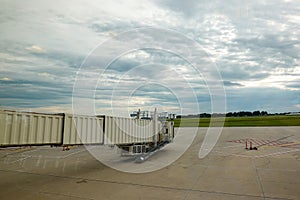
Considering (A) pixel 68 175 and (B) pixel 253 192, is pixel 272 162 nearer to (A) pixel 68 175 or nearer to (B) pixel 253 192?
(B) pixel 253 192

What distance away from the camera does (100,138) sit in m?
14.6

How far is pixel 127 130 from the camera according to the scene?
17.0m

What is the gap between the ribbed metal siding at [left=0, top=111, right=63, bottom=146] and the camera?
9440mm

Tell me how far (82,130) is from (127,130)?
14.2 ft

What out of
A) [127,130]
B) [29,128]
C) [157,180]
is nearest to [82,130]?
[29,128]

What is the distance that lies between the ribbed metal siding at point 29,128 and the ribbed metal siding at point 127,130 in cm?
378

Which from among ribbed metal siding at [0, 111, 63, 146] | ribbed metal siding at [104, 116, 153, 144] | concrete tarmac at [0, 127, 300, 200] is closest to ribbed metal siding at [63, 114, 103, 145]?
ribbed metal siding at [0, 111, 63, 146]

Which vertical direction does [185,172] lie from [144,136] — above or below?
below

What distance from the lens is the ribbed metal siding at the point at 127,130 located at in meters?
15.2

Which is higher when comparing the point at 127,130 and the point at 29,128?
the point at 29,128

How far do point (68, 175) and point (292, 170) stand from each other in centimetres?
1198

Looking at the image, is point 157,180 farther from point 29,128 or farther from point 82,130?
point 29,128

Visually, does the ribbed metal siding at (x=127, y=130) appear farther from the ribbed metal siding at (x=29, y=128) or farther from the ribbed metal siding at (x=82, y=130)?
the ribbed metal siding at (x=29, y=128)

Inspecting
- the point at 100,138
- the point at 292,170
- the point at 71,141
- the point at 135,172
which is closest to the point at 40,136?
the point at 71,141
